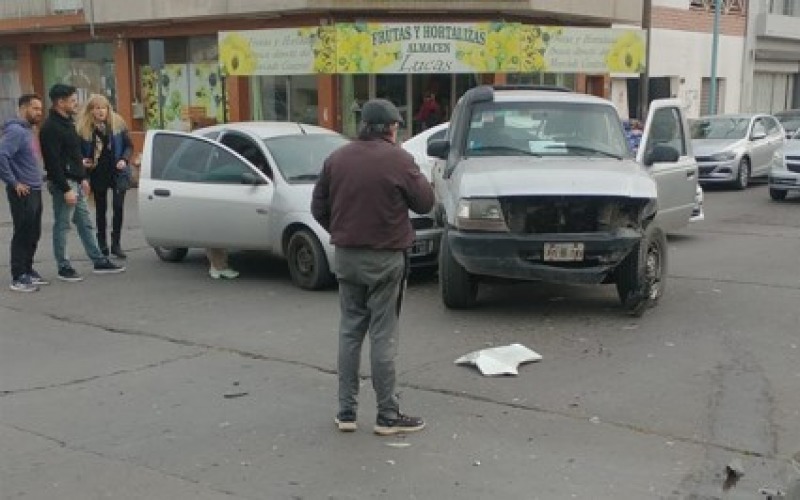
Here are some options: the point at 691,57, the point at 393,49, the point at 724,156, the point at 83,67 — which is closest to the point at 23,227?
the point at 393,49

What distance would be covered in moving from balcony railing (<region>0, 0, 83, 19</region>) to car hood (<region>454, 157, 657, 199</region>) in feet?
59.5

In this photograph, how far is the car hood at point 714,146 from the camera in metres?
18.8

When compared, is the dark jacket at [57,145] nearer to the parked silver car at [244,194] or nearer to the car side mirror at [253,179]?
the parked silver car at [244,194]

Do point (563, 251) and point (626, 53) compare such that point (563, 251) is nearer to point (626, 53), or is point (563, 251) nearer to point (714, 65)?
point (626, 53)

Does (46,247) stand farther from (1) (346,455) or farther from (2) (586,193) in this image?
(1) (346,455)

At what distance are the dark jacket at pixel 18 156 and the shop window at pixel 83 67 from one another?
15595 mm

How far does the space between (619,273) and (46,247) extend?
7891 mm

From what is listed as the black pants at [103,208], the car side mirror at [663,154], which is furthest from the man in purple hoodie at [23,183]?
the car side mirror at [663,154]

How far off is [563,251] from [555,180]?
1.91 feet

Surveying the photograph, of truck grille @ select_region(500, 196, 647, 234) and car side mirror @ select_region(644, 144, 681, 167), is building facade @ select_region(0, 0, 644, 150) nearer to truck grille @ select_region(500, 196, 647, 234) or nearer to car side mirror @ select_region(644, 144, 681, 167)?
car side mirror @ select_region(644, 144, 681, 167)

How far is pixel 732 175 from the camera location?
1869cm

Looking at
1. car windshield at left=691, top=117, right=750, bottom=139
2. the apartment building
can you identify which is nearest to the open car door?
car windshield at left=691, top=117, right=750, bottom=139

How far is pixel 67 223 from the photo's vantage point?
9570 mm

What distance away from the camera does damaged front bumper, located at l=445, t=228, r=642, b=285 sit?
7426 mm
